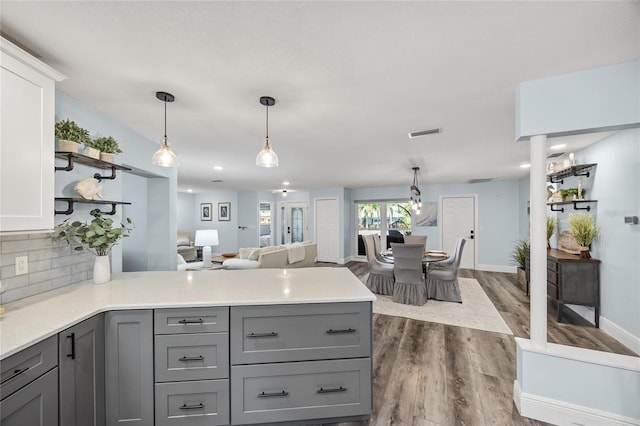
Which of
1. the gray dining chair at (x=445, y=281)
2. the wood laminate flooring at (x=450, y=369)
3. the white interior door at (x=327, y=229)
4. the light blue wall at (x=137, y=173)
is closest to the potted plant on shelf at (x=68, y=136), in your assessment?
the light blue wall at (x=137, y=173)

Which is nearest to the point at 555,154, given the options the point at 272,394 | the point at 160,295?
the point at 272,394

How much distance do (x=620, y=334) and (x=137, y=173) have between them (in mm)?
5719

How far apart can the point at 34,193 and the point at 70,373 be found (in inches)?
38.2

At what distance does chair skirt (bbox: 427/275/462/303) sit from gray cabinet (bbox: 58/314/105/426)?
4.37 meters

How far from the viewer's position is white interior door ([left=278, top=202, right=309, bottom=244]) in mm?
9602

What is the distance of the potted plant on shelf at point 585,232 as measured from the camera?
10.7ft

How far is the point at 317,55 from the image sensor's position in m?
1.57

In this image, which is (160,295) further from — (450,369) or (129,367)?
(450,369)

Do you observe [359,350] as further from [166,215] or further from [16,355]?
[166,215]

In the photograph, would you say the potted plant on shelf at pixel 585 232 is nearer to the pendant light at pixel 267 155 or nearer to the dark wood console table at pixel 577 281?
the dark wood console table at pixel 577 281

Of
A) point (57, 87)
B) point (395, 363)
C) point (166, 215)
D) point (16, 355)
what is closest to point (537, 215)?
point (395, 363)

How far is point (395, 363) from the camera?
2590 mm

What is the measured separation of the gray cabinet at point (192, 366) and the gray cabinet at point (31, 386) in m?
0.44

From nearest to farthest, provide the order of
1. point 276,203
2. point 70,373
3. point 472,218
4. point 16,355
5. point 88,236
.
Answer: point 16,355 → point 70,373 → point 88,236 → point 472,218 → point 276,203
